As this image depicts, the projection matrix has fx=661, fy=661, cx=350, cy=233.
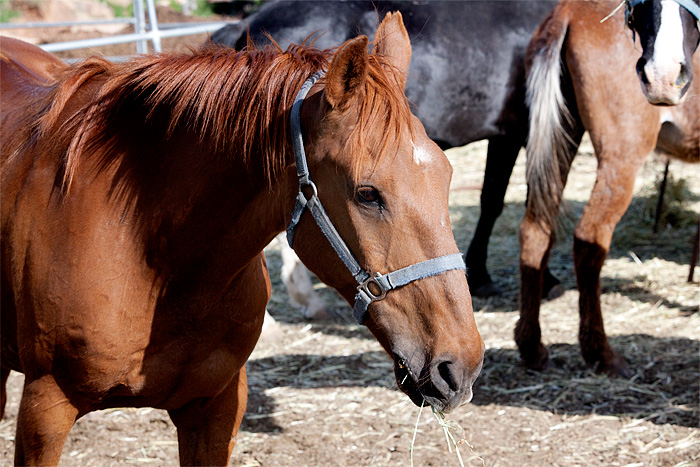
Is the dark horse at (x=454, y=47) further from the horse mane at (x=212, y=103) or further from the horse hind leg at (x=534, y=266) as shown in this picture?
the horse mane at (x=212, y=103)

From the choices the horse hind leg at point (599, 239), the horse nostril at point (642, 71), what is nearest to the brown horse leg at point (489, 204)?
the horse hind leg at point (599, 239)

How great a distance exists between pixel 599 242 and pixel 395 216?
7.84ft

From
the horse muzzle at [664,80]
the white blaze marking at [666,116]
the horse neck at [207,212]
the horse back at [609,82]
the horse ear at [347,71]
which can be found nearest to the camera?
the horse ear at [347,71]

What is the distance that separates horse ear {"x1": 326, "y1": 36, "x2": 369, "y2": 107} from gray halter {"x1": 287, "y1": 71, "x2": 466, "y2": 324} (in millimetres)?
129

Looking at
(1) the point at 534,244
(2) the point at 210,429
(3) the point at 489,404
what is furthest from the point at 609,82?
(2) the point at 210,429

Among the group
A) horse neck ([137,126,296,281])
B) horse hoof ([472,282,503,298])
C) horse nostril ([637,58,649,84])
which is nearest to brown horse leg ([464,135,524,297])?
horse hoof ([472,282,503,298])

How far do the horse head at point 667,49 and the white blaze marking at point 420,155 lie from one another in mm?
1758

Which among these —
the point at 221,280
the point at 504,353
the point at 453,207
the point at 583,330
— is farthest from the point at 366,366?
the point at 453,207

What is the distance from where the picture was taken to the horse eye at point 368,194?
1450 mm

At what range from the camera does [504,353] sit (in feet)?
12.8

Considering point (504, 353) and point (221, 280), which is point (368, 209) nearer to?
point (221, 280)

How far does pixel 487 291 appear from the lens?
4.84 meters

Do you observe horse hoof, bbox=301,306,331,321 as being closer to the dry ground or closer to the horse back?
the dry ground

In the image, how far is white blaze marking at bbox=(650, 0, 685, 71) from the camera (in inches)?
109
